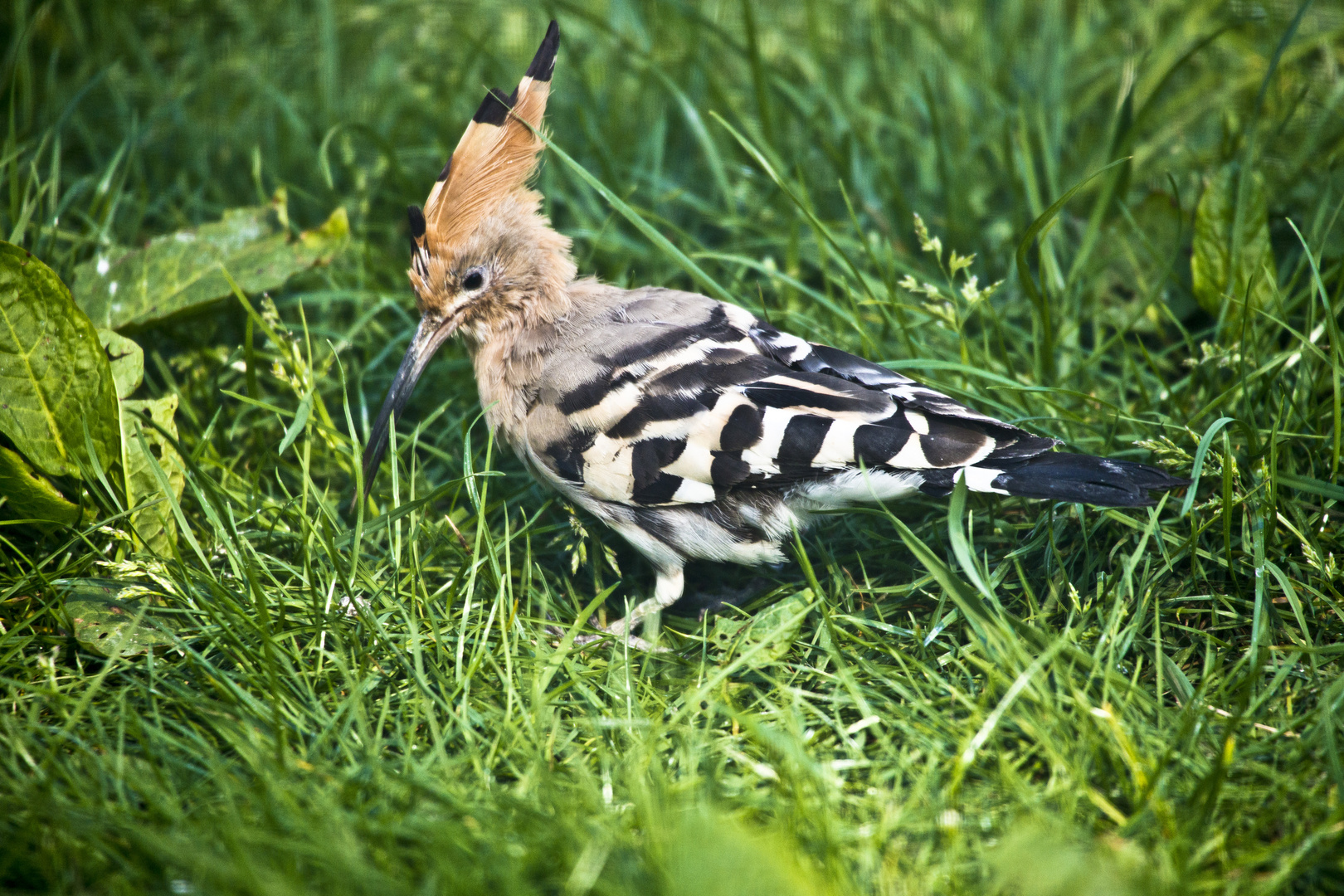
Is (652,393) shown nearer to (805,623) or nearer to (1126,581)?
(805,623)

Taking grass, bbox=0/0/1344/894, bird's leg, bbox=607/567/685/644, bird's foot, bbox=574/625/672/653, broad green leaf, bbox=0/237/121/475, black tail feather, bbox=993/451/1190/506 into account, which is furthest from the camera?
bird's leg, bbox=607/567/685/644

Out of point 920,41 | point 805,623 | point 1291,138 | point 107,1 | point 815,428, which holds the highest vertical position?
point 107,1

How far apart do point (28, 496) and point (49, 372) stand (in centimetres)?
31

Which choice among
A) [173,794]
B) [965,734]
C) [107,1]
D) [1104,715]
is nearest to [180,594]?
[173,794]

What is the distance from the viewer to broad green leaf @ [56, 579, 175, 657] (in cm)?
197

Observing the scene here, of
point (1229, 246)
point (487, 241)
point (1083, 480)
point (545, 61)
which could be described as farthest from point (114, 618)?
point (1229, 246)

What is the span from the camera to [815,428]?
2.18 meters

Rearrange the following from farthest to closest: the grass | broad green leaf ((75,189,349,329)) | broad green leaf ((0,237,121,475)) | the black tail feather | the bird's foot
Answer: broad green leaf ((75,189,349,329)) → broad green leaf ((0,237,121,475)) → the bird's foot → the black tail feather → the grass

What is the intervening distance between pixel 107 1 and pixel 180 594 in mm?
3223

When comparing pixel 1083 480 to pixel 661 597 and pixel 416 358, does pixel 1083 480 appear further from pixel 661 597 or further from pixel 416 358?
pixel 416 358

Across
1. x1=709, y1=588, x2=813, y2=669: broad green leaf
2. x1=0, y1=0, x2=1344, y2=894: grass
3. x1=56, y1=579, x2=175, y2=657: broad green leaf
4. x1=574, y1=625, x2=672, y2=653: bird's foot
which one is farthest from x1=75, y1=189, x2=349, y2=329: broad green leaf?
x1=709, y1=588, x2=813, y2=669: broad green leaf

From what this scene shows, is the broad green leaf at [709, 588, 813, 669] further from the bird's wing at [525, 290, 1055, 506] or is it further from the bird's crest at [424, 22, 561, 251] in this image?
the bird's crest at [424, 22, 561, 251]

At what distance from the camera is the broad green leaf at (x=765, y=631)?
2004 millimetres

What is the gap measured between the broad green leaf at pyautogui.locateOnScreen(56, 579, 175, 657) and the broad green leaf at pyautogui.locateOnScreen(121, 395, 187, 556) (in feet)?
0.59
